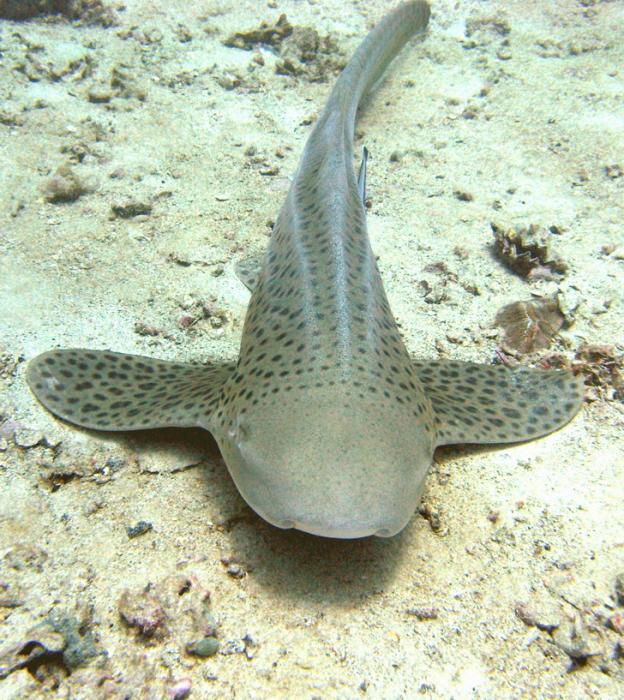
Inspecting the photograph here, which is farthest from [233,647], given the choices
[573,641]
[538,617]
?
[573,641]

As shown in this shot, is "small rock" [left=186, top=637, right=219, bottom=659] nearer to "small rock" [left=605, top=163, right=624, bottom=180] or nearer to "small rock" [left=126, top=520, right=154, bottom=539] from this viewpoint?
"small rock" [left=126, top=520, right=154, bottom=539]

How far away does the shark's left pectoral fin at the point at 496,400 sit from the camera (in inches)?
126

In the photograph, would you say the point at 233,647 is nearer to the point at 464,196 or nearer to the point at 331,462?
the point at 331,462

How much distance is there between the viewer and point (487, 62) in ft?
26.6

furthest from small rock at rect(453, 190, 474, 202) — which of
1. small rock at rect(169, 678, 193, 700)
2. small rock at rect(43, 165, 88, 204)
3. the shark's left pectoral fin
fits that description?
small rock at rect(169, 678, 193, 700)

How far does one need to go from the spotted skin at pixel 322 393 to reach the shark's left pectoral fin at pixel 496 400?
0.4 inches

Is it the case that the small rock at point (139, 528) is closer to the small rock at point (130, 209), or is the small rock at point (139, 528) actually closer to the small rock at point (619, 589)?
the small rock at point (619, 589)

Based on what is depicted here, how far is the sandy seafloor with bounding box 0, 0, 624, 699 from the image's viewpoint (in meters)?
2.31

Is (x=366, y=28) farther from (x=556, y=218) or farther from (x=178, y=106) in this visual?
(x=556, y=218)

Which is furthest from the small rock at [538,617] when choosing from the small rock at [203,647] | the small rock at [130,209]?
the small rock at [130,209]

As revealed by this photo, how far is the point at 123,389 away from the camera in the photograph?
11.2ft

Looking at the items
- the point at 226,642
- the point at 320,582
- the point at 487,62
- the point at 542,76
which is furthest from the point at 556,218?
the point at 226,642

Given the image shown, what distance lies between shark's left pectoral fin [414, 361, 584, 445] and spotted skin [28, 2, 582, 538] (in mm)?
10

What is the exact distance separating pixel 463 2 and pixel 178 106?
6.56 m
